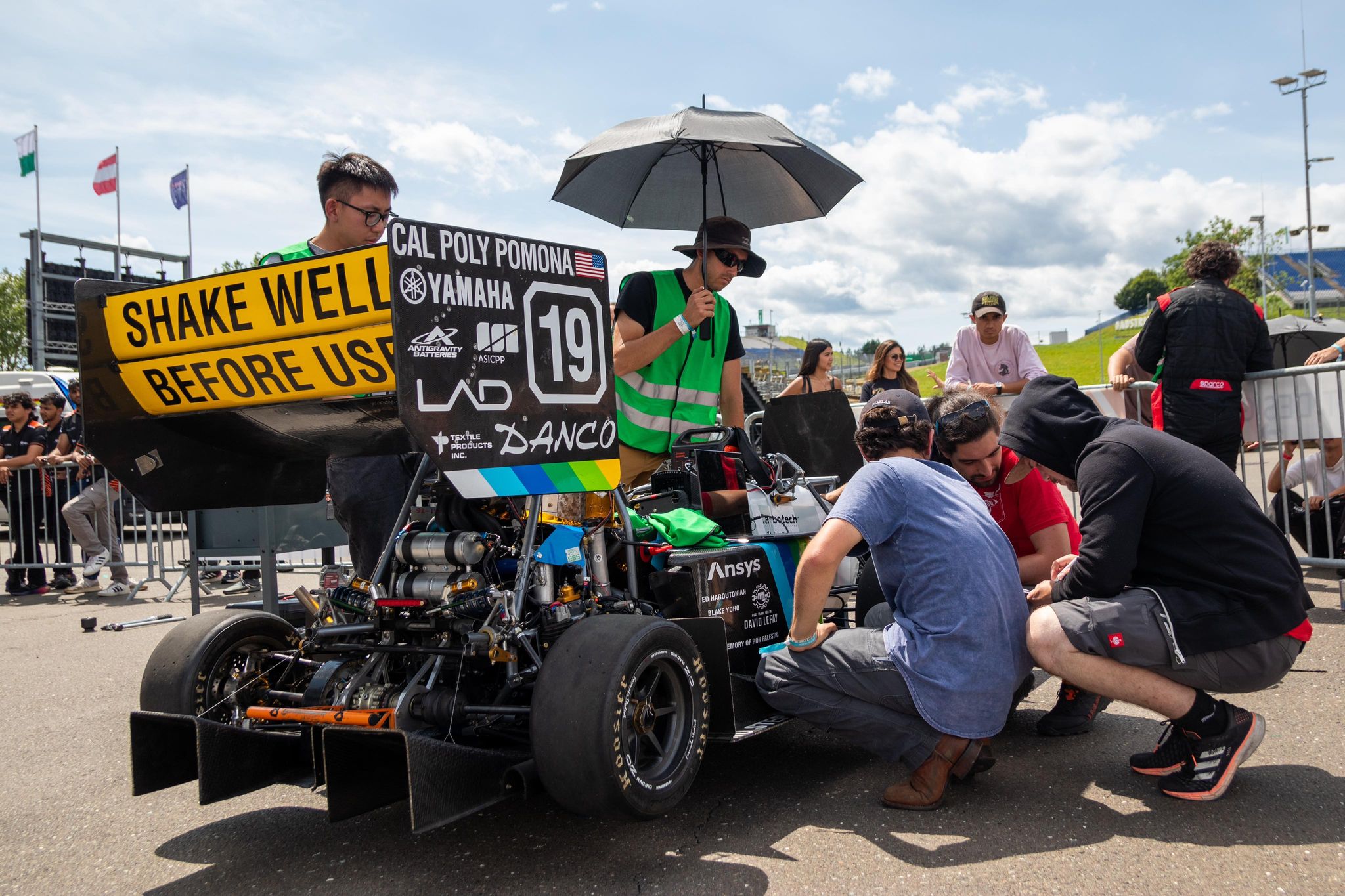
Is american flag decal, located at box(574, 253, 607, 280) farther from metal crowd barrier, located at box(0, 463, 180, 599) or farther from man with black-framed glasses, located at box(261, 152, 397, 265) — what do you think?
metal crowd barrier, located at box(0, 463, 180, 599)

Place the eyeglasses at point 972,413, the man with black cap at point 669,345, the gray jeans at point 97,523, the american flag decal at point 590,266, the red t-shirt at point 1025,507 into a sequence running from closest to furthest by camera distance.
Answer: the american flag decal at point 590,266
the eyeglasses at point 972,413
the red t-shirt at point 1025,507
the man with black cap at point 669,345
the gray jeans at point 97,523

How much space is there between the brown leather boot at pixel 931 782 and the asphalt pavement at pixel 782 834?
52 mm

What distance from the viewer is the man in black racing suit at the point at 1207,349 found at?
5.88m

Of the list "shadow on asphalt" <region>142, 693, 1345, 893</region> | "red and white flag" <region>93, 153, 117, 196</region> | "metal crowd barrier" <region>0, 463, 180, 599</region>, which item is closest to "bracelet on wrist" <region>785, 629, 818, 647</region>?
"shadow on asphalt" <region>142, 693, 1345, 893</region>

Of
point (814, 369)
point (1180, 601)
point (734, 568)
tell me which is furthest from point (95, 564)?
point (1180, 601)

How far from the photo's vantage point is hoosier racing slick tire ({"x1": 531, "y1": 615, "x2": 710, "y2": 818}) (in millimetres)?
2641

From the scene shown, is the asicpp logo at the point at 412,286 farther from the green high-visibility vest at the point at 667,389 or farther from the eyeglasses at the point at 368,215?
the green high-visibility vest at the point at 667,389

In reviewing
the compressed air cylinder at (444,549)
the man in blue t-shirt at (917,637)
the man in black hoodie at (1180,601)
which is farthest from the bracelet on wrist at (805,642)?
the compressed air cylinder at (444,549)

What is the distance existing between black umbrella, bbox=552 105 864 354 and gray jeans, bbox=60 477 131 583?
661 cm

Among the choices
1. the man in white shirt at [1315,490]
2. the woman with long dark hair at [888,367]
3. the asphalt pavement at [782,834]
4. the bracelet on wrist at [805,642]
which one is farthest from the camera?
the woman with long dark hair at [888,367]

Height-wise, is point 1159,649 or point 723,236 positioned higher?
point 723,236

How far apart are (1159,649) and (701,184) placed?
3381 mm

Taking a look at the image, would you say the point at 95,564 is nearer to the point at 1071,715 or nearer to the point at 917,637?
the point at 917,637

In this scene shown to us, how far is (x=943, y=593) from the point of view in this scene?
319 cm
